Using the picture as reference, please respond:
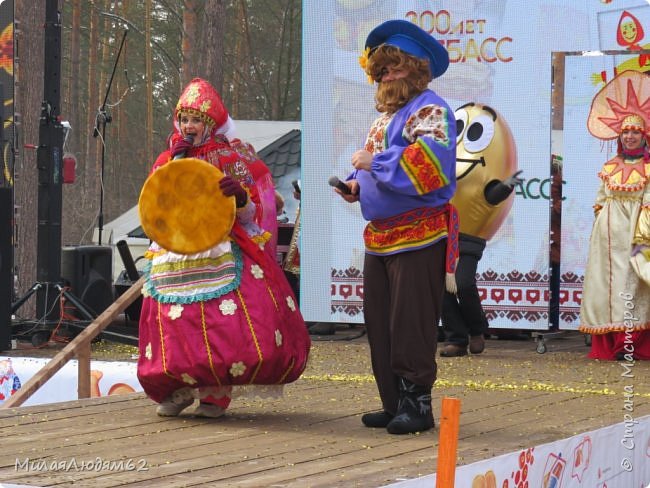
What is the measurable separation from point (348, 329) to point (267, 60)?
15.5 m

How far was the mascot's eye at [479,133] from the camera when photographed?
326 inches

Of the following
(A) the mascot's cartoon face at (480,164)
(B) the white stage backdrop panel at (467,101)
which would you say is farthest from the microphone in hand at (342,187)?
(B) the white stage backdrop panel at (467,101)

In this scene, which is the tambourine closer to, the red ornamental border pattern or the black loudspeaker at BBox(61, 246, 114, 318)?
the red ornamental border pattern

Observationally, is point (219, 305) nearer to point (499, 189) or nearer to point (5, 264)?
point (499, 189)

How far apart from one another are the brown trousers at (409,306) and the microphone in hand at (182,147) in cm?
92

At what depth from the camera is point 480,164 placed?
821 centimetres

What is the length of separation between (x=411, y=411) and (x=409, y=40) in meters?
1.41

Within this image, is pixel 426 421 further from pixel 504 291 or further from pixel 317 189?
pixel 317 189

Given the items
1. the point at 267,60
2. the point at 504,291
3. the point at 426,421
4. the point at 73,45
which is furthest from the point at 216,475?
the point at 267,60

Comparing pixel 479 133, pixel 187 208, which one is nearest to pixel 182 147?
pixel 187 208

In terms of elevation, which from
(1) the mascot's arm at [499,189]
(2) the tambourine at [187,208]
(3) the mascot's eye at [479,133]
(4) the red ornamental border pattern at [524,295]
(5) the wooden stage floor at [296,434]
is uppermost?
(3) the mascot's eye at [479,133]

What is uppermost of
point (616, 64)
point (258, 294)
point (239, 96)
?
point (239, 96)

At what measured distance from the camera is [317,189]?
9.13 meters

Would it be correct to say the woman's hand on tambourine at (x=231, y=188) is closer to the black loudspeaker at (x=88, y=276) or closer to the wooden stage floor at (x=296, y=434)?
the wooden stage floor at (x=296, y=434)
